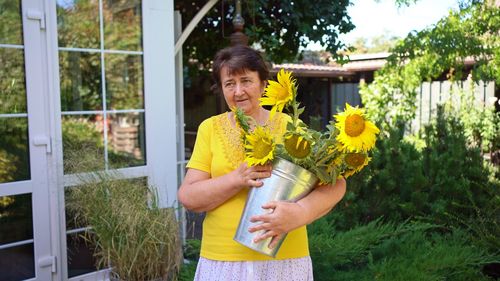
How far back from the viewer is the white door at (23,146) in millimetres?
2678

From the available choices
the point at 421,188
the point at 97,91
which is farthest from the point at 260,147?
the point at 421,188

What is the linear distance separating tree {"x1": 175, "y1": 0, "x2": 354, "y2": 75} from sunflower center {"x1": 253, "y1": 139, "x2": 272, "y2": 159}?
3137mm

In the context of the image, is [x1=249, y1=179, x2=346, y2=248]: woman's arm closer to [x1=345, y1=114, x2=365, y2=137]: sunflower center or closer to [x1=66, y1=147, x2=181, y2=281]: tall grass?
[x1=345, y1=114, x2=365, y2=137]: sunflower center

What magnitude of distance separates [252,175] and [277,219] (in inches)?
5.0

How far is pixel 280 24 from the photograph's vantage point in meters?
4.64

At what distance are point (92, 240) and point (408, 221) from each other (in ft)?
6.58

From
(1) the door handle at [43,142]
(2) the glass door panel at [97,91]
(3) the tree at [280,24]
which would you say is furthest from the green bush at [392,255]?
(3) the tree at [280,24]

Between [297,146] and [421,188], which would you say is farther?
[421,188]

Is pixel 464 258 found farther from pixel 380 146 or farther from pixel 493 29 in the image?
pixel 493 29

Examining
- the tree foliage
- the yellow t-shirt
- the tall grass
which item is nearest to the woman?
the yellow t-shirt

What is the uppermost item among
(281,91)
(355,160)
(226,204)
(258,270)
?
(281,91)

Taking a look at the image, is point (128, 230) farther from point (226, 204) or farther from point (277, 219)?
point (277, 219)

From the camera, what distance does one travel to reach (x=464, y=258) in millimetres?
2418

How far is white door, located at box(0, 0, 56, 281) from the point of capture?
2.68 m
